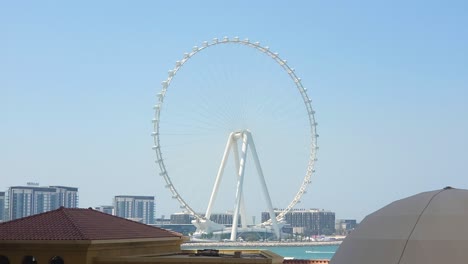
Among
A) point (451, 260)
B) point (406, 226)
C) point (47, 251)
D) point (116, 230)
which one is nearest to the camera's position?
point (451, 260)

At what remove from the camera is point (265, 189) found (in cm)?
11950

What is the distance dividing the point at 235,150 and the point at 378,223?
10069 cm

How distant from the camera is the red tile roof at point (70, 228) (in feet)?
85.8

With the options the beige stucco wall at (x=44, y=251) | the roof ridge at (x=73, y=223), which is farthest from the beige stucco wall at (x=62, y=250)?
the roof ridge at (x=73, y=223)

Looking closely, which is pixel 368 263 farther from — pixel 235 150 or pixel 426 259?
pixel 235 150

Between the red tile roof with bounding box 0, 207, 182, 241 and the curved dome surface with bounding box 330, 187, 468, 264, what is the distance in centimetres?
1468

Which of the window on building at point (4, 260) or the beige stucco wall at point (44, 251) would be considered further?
the window on building at point (4, 260)

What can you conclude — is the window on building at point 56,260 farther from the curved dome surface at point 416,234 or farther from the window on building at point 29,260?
the curved dome surface at point 416,234

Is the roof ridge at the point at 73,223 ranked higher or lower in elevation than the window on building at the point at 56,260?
higher

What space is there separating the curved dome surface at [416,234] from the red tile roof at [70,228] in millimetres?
14679

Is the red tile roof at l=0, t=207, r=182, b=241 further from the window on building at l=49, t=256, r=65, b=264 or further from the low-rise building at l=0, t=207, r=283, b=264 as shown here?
the window on building at l=49, t=256, r=65, b=264

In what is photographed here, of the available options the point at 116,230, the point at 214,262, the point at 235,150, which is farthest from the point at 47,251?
the point at 235,150

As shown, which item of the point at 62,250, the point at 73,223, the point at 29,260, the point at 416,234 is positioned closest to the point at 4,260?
the point at 29,260

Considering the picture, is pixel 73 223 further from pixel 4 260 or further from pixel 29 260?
pixel 4 260
